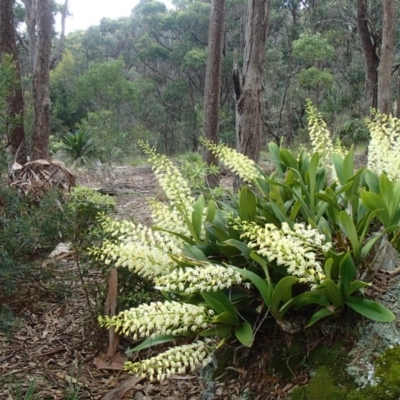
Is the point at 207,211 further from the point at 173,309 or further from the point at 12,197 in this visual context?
the point at 12,197

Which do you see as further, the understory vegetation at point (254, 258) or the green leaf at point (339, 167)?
the green leaf at point (339, 167)

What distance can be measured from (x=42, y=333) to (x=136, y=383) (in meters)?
1.10

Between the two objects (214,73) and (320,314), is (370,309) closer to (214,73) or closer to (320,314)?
(320,314)

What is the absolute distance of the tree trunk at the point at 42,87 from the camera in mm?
9227

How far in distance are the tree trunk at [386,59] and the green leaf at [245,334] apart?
9.40m

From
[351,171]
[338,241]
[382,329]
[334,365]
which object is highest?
[351,171]

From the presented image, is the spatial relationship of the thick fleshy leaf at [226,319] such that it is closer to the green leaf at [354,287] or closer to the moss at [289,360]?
the moss at [289,360]

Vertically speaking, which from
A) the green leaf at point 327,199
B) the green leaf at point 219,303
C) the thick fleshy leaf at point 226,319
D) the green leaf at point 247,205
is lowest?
the thick fleshy leaf at point 226,319

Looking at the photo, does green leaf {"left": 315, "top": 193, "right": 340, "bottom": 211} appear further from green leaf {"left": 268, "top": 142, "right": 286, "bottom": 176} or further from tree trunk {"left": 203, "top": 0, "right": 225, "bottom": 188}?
tree trunk {"left": 203, "top": 0, "right": 225, "bottom": 188}

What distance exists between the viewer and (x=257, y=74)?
575 cm

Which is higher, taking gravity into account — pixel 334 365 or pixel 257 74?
pixel 257 74

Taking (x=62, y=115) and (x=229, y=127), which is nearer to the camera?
(x=229, y=127)

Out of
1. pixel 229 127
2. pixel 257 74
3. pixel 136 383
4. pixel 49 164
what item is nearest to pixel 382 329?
pixel 136 383

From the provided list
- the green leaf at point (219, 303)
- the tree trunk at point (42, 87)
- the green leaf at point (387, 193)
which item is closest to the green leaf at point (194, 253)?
the green leaf at point (219, 303)
